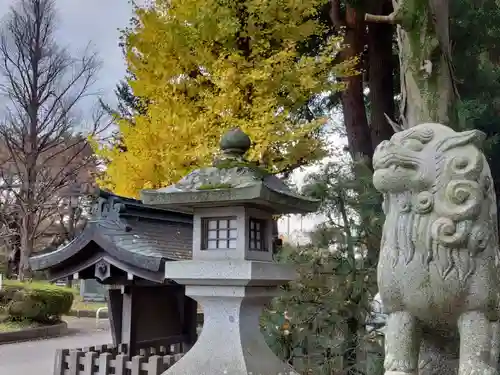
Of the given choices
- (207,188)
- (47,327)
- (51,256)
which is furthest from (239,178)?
(47,327)

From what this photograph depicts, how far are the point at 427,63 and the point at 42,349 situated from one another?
34.4ft

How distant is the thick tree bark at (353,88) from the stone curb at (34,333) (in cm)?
973

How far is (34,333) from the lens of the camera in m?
13.5

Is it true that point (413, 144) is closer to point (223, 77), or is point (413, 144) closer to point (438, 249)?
point (438, 249)

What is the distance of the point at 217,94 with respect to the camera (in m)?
9.06

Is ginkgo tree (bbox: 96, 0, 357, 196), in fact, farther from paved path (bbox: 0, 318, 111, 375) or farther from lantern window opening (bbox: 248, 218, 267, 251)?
paved path (bbox: 0, 318, 111, 375)

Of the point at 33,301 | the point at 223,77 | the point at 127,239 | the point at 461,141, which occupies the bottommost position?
the point at 33,301

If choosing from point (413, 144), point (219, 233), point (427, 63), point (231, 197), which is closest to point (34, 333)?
point (219, 233)

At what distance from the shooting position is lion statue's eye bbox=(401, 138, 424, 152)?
2.40m

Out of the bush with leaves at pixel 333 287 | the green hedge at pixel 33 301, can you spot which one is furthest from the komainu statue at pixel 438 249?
the green hedge at pixel 33 301

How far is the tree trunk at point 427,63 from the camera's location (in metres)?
6.07

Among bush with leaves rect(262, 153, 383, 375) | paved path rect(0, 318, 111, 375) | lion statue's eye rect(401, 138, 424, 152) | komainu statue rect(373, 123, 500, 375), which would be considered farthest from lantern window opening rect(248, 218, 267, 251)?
paved path rect(0, 318, 111, 375)

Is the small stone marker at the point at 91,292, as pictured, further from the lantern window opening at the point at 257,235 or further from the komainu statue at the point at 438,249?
the komainu statue at the point at 438,249

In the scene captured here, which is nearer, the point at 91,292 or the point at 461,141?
the point at 461,141
